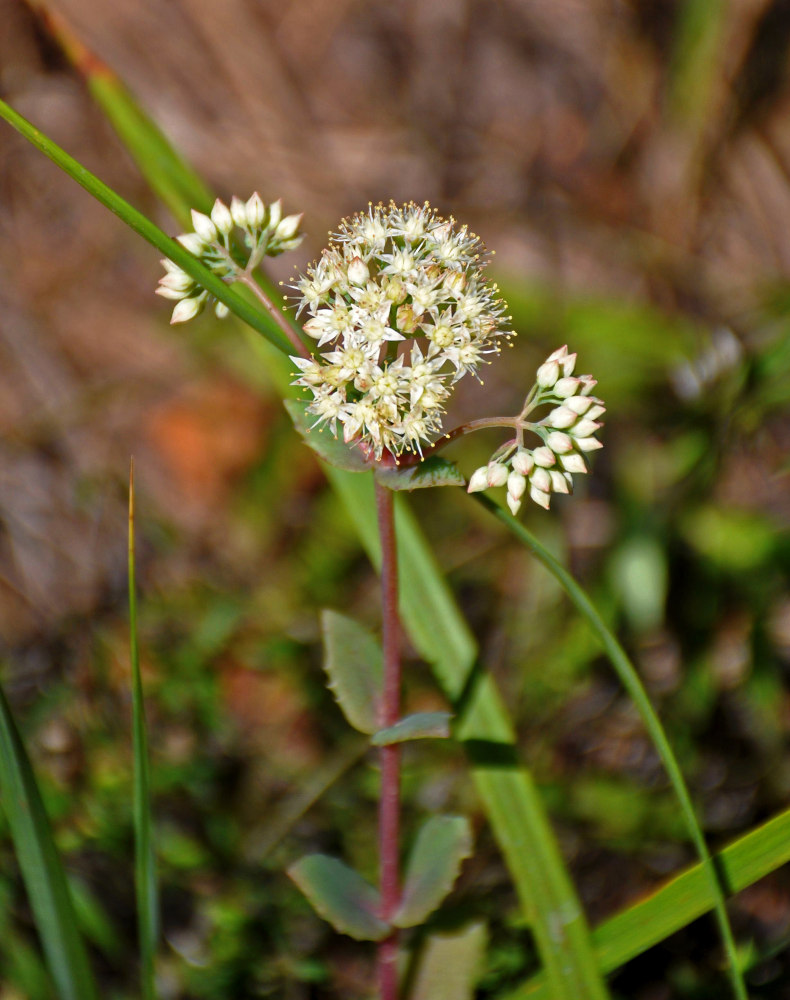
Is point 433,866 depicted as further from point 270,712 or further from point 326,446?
point 270,712

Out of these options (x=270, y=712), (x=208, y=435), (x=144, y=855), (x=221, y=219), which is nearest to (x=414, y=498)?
(x=270, y=712)

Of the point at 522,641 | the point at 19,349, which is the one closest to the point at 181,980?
the point at 522,641

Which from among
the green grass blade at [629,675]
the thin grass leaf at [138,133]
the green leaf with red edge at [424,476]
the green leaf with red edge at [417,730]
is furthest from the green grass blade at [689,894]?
the thin grass leaf at [138,133]

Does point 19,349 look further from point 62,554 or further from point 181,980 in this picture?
point 181,980

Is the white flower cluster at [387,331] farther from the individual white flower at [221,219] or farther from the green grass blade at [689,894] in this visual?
the green grass blade at [689,894]

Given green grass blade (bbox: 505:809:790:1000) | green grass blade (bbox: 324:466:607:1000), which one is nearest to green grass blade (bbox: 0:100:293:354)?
green grass blade (bbox: 324:466:607:1000)

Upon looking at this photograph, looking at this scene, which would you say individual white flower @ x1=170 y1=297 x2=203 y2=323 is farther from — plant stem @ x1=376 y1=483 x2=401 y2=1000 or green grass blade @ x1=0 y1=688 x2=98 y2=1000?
green grass blade @ x1=0 y1=688 x2=98 y2=1000
